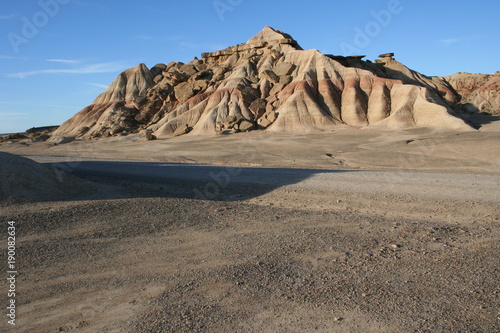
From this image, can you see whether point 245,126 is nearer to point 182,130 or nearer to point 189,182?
point 182,130

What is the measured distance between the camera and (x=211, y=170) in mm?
A: 18047

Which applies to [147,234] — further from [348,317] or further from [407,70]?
[407,70]

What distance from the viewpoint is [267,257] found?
6750 millimetres

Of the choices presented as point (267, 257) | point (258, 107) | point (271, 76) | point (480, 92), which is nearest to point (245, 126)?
point (258, 107)

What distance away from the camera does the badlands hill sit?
134 ft

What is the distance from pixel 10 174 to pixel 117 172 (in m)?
7.49

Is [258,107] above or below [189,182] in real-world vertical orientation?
above

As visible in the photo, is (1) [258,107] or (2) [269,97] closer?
(1) [258,107]

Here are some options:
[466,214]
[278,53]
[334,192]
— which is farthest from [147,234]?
[278,53]

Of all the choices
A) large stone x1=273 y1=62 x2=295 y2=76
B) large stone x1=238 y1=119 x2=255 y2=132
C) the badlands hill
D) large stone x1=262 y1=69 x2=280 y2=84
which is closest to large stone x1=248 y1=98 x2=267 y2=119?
the badlands hill

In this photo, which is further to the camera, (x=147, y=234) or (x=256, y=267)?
(x=147, y=234)

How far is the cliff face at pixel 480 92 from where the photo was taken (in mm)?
48812

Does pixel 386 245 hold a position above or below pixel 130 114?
below

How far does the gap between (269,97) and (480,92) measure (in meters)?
27.8
